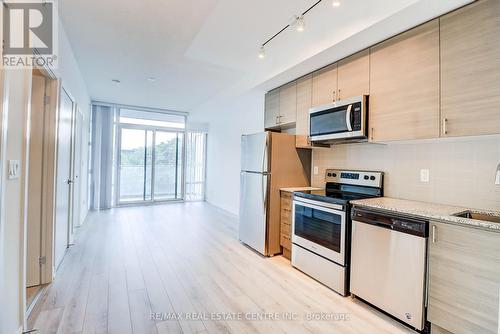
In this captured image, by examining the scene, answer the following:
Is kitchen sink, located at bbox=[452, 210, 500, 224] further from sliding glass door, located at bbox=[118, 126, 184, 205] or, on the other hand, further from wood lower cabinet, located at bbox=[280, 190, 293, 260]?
sliding glass door, located at bbox=[118, 126, 184, 205]

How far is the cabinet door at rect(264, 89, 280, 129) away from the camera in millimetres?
3693

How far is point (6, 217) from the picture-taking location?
149 centimetres

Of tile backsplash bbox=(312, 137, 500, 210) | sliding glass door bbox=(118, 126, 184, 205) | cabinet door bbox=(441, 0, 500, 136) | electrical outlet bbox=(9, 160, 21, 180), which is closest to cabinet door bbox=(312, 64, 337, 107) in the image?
tile backsplash bbox=(312, 137, 500, 210)

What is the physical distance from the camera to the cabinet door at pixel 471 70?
162 cm

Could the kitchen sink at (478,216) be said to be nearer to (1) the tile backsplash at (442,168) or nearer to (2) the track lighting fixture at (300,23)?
(1) the tile backsplash at (442,168)

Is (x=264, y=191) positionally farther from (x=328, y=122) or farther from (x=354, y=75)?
(x=354, y=75)

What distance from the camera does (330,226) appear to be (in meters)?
2.49

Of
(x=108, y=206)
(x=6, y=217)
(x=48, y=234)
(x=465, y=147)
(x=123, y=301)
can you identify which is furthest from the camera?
(x=108, y=206)

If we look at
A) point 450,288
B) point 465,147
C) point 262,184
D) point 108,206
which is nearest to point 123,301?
point 262,184

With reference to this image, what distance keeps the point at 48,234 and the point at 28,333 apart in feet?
3.26

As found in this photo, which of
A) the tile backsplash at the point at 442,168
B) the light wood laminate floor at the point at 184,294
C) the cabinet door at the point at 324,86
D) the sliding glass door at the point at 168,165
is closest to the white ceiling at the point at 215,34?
the cabinet door at the point at 324,86

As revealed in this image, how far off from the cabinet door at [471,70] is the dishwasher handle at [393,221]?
716mm

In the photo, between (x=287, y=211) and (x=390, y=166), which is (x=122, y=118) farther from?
(x=390, y=166)

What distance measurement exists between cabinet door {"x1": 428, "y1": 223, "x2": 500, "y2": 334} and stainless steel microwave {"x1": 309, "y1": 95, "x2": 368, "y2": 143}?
1.09m
